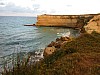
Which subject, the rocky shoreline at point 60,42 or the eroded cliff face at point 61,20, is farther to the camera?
the eroded cliff face at point 61,20

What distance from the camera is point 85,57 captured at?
11914 mm

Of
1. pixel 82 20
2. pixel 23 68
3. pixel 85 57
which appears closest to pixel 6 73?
pixel 23 68

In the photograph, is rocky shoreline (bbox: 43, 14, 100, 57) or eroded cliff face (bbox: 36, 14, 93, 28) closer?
rocky shoreline (bbox: 43, 14, 100, 57)

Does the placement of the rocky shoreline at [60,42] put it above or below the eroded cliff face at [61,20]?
above

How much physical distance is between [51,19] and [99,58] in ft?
220

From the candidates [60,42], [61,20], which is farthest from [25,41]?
[61,20]

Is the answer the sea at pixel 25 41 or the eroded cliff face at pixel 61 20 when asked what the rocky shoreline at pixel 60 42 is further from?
the eroded cliff face at pixel 61 20

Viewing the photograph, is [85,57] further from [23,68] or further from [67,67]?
[23,68]

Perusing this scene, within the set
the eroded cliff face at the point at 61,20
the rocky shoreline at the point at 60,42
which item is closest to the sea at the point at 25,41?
the rocky shoreline at the point at 60,42

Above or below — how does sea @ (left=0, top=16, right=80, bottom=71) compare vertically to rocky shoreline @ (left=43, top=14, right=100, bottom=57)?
below

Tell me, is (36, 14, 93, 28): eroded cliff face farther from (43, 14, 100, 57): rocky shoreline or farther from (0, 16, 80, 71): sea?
(43, 14, 100, 57): rocky shoreline

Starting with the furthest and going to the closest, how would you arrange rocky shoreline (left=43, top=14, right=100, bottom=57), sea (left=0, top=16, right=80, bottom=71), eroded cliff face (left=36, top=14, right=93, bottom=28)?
1. eroded cliff face (left=36, top=14, right=93, bottom=28)
2. sea (left=0, top=16, right=80, bottom=71)
3. rocky shoreline (left=43, top=14, right=100, bottom=57)

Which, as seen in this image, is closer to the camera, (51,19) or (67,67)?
(67,67)

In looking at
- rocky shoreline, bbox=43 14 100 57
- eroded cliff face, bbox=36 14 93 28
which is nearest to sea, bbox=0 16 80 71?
rocky shoreline, bbox=43 14 100 57
